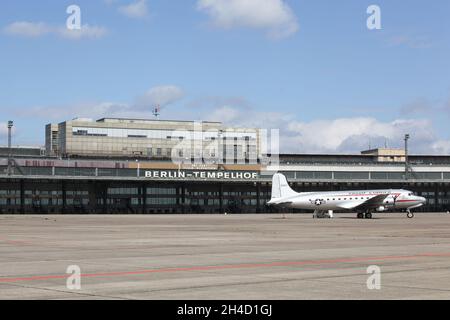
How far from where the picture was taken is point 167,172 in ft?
466

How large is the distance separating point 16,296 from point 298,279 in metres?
7.17

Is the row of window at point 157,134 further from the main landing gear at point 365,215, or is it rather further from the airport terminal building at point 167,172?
the main landing gear at point 365,215

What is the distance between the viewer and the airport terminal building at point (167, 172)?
5354 inches

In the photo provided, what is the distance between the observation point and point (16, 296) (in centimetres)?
1485

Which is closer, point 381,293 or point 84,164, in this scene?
point 381,293

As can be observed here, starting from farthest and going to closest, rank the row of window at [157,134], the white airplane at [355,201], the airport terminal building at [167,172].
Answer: the row of window at [157,134], the airport terminal building at [167,172], the white airplane at [355,201]

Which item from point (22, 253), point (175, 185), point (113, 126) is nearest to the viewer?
point (22, 253)

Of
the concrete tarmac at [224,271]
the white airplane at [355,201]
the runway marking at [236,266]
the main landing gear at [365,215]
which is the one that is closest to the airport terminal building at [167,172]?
the white airplane at [355,201]

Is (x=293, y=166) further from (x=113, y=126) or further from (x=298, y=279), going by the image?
(x=298, y=279)

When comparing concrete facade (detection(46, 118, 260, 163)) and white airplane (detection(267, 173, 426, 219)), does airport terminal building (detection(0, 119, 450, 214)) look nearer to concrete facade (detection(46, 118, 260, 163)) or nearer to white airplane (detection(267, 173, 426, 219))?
concrete facade (detection(46, 118, 260, 163))

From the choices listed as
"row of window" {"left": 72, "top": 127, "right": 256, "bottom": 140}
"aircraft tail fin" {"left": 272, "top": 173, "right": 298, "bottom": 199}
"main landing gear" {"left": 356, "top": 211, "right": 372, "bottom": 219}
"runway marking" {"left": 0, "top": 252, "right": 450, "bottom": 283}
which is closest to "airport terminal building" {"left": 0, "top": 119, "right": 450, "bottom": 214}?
"row of window" {"left": 72, "top": 127, "right": 256, "bottom": 140}

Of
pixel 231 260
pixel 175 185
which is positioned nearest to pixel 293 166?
pixel 175 185

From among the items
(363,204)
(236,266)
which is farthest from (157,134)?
(236,266)

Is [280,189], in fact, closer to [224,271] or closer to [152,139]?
[224,271]
